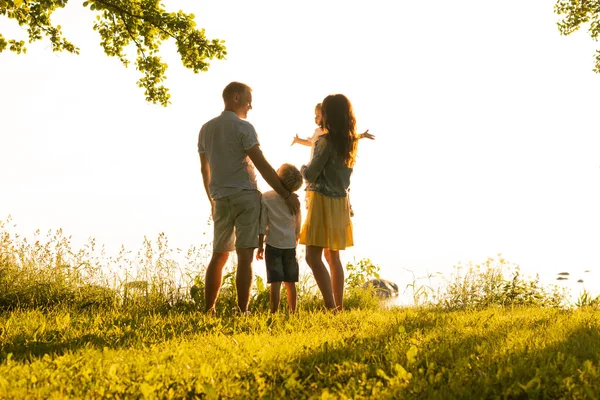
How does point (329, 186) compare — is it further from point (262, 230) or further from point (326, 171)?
point (262, 230)

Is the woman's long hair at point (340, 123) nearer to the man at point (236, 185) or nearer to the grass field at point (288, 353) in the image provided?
the man at point (236, 185)

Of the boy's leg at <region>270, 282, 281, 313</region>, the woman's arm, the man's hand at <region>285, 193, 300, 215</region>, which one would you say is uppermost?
the woman's arm

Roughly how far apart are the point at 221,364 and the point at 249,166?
8.80ft

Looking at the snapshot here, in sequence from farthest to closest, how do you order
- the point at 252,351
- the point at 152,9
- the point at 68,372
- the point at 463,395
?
the point at 152,9, the point at 252,351, the point at 68,372, the point at 463,395

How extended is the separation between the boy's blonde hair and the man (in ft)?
0.24

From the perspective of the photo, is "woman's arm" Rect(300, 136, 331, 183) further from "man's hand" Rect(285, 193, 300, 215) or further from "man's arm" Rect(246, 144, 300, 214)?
"man's arm" Rect(246, 144, 300, 214)

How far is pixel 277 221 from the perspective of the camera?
6695 mm

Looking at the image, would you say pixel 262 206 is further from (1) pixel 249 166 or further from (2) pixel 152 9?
(2) pixel 152 9

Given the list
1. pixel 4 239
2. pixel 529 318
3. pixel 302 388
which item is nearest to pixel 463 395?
pixel 302 388

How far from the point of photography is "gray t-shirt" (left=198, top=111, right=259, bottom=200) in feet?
20.9

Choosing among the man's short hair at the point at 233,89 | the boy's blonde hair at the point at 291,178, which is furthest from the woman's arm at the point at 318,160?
the man's short hair at the point at 233,89

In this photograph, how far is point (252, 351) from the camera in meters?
4.68

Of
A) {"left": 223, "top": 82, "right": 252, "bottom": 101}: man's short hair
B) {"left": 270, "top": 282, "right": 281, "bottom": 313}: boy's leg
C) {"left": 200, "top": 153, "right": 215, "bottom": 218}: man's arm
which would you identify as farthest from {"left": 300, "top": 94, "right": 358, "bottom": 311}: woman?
{"left": 200, "top": 153, "right": 215, "bottom": 218}: man's arm

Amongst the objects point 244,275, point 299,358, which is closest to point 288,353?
point 299,358
